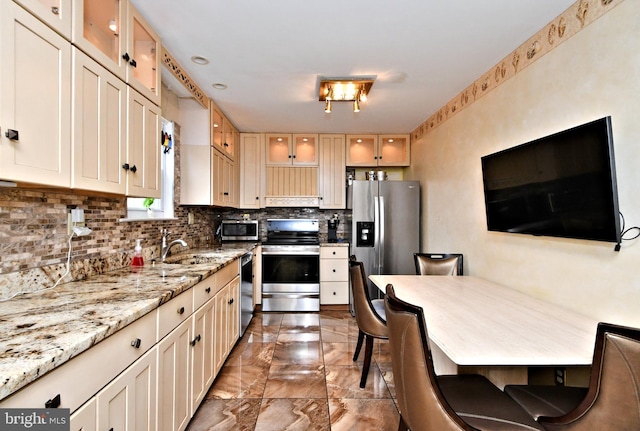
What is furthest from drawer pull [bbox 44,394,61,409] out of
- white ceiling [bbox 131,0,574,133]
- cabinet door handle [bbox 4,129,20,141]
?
white ceiling [bbox 131,0,574,133]

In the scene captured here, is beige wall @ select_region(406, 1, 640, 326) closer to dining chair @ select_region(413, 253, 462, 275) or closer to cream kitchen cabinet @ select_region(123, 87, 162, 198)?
dining chair @ select_region(413, 253, 462, 275)

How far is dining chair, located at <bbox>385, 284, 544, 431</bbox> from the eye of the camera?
39.1 inches

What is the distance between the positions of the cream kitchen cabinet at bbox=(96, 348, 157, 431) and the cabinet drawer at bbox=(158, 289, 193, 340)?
0.38 ft

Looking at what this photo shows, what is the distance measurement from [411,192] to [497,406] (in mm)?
3018

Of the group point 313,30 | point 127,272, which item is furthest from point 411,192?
point 127,272

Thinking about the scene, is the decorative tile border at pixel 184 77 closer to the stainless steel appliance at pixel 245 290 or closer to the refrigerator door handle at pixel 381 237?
the stainless steel appliance at pixel 245 290

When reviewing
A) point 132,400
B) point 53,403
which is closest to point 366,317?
point 132,400

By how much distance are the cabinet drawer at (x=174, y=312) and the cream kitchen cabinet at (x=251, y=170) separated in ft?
9.07

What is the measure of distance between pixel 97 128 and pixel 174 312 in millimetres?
958

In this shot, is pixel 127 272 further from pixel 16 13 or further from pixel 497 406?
pixel 497 406

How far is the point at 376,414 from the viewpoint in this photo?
1948 millimetres

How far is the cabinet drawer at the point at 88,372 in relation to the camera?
75cm

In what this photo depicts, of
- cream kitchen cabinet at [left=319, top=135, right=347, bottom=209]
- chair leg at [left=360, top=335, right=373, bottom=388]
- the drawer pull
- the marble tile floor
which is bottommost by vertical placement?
the marble tile floor

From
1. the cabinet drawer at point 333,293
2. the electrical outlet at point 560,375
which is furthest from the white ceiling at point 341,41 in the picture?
the cabinet drawer at point 333,293
